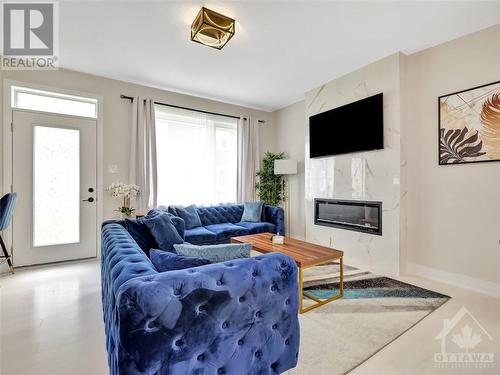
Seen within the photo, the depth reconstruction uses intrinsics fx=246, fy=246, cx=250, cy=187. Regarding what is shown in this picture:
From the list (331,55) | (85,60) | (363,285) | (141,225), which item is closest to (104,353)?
(141,225)

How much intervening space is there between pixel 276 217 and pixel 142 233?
8.30ft

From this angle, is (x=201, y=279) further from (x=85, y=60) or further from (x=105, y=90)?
(x=105, y=90)

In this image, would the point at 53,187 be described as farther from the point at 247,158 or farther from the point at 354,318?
the point at 354,318

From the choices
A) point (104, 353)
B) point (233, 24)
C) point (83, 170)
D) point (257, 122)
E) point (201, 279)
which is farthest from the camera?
point (257, 122)

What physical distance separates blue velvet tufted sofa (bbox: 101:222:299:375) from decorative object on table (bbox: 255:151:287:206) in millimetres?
3977

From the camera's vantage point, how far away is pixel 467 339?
1.93 meters

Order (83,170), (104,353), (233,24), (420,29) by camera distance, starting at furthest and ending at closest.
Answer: (83,170) → (420,29) → (233,24) → (104,353)

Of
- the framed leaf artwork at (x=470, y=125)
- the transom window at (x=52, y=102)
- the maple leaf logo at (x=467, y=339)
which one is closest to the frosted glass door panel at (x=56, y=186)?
the transom window at (x=52, y=102)

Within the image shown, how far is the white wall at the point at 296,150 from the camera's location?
5301 millimetres

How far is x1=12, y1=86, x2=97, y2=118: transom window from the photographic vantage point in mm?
3620

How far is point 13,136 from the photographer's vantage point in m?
3.49

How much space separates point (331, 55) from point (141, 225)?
3.31 metres

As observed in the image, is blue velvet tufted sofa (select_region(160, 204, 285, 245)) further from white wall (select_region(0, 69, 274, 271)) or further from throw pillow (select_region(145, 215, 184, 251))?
white wall (select_region(0, 69, 274, 271))

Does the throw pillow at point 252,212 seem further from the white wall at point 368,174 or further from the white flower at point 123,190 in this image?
the white flower at point 123,190
